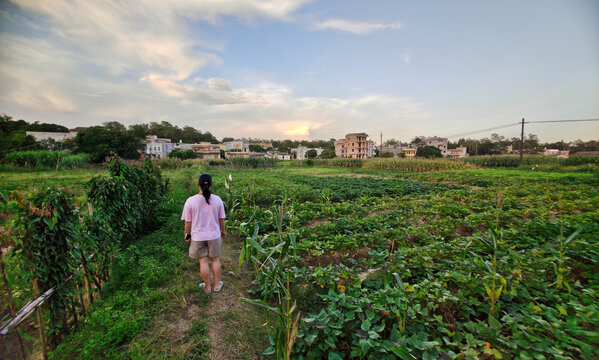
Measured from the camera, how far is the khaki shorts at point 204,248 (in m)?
3.47

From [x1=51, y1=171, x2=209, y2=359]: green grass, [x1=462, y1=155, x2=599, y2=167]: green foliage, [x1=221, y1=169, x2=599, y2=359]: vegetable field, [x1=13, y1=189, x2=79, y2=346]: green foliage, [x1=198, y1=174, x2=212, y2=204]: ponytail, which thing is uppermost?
[x1=462, y1=155, x2=599, y2=167]: green foliage

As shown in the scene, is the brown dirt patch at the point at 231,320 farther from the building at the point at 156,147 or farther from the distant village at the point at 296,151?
the building at the point at 156,147

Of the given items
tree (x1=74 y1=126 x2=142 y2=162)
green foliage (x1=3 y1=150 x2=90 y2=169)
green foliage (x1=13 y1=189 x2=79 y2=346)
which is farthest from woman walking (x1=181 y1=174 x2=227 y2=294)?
tree (x1=74 y1=126 x2=142 y2=162)

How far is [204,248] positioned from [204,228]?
0.34 metres

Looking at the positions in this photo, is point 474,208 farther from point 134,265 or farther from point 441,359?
point 134,265

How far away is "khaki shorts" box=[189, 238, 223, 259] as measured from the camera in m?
3.47

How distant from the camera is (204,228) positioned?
3.47 m

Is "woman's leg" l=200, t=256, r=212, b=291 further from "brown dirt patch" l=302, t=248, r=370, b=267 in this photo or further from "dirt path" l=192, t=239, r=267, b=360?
"brown dirt patch" l=302, t=248, r=370, b=267

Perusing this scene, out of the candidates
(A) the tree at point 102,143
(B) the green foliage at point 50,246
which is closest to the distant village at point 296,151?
(A) the tree at point 102,143

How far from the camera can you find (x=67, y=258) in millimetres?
2496

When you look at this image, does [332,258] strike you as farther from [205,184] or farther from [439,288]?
[205,184]

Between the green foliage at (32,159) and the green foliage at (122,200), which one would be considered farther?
the green foliage at (32,159)

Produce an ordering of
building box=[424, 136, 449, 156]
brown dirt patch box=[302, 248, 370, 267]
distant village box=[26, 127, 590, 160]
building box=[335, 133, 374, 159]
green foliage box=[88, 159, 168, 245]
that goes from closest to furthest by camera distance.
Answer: brown dirt patch box=[302, 248, 370, 267], green foliage box=[88, 159, 168, 245], distant village box=[26, 127, 590, 160], building box=[335, 133, 374, 159], building box=[424, 136, 449, 156]

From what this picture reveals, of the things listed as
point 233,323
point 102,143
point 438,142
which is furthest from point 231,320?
point 438,142
